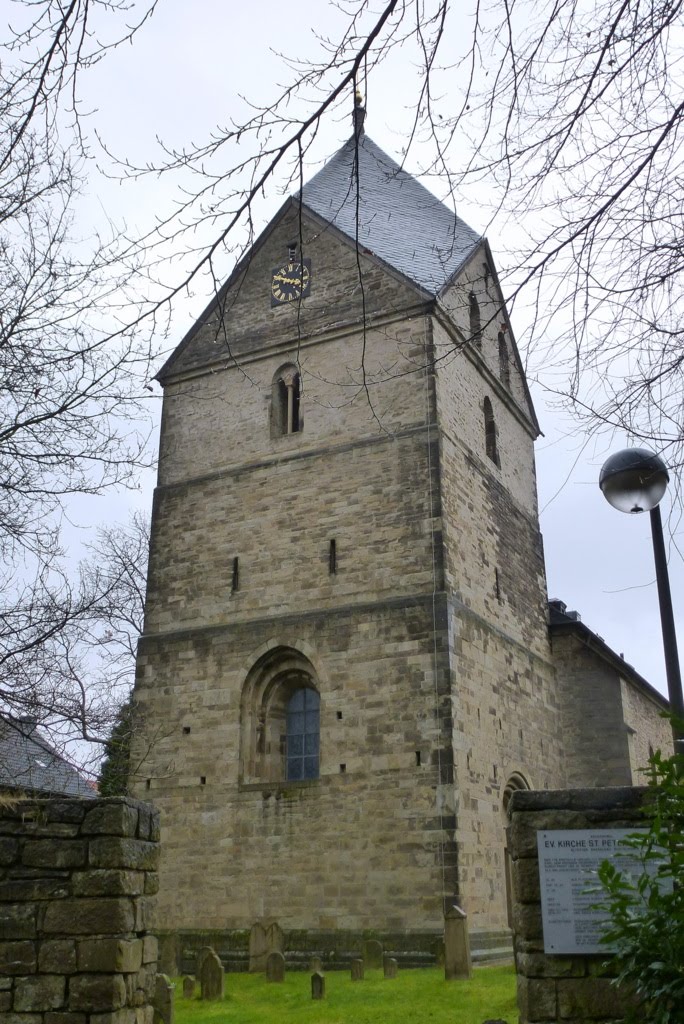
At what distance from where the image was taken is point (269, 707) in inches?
667

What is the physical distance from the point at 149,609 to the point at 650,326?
1481 cm

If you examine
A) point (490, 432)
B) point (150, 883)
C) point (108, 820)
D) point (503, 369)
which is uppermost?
point (503, 369)

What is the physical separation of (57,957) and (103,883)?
0.54 m

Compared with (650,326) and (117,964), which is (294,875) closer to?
(117,964)

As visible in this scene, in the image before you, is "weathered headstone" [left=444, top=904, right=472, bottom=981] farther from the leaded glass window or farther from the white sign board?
the white sign board

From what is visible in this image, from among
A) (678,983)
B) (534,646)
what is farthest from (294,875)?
(678,983)

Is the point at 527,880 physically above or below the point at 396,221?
below

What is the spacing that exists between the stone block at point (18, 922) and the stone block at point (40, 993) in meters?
0.28

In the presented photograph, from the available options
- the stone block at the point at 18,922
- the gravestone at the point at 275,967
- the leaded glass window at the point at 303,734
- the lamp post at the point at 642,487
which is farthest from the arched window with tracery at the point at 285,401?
the stone block at the point at 18,922

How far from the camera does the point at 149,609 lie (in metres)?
18.7

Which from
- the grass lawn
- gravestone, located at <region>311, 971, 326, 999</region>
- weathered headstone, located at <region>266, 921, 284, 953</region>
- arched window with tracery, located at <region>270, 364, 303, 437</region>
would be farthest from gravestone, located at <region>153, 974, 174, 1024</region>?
arched window with tracery, located at <region>270, 364, 303, 437</region>

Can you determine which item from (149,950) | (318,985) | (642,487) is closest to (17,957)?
(149,950)

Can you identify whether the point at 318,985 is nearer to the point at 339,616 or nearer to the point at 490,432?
the point at 339,616

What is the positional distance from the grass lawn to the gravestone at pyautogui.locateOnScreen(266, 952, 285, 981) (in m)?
0.11
